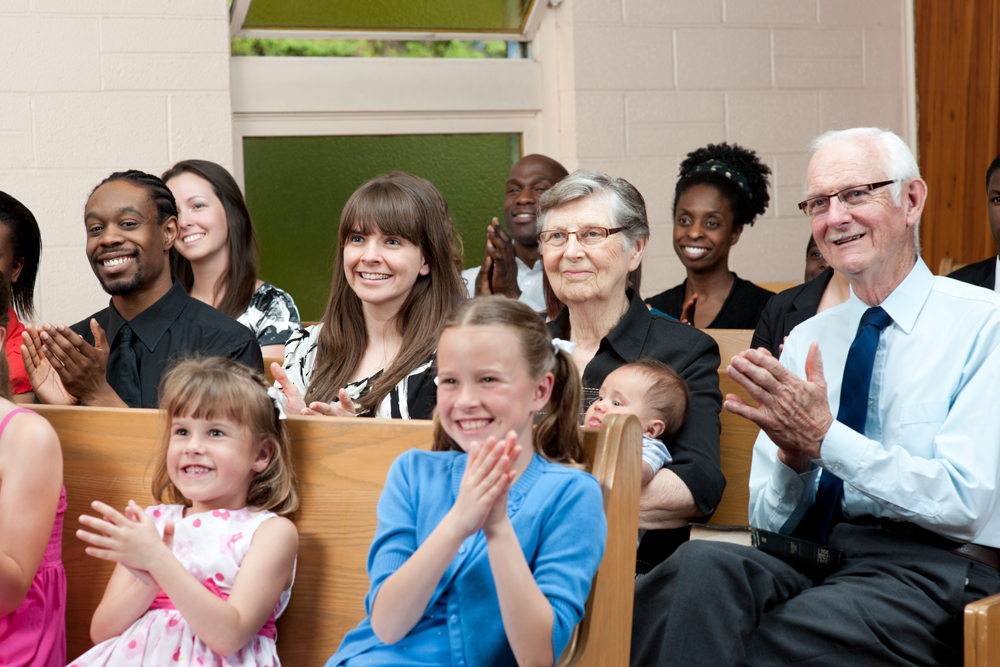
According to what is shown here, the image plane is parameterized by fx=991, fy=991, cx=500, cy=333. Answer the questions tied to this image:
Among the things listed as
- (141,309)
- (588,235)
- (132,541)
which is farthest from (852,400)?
(141,309)

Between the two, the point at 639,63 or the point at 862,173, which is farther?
the point at 639,63

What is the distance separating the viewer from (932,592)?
178cm

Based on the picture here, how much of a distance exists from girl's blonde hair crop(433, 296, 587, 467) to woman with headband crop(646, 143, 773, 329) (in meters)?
1.88

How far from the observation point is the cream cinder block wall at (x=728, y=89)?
420 centimetres

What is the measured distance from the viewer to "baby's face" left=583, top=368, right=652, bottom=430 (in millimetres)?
2090

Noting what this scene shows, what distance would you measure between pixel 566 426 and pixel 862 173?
2.94 ft

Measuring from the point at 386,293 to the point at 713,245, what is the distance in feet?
5.00

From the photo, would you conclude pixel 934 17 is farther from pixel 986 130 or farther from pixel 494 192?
pixel 494 192

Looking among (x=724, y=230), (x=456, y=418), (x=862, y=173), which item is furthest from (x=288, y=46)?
(x=456, y=418)

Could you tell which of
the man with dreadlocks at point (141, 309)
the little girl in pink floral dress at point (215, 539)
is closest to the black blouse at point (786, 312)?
the man with dreadlocks at point (141, 309)

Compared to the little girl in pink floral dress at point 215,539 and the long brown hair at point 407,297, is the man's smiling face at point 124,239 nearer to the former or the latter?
the long brown hair at point 407,297

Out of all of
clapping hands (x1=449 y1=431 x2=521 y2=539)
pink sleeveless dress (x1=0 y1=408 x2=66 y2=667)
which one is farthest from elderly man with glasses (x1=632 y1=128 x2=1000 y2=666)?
pink sleeveless dress (x1=0 y1=408 x2=66 y2=667)

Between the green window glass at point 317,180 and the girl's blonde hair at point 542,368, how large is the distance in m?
2.52

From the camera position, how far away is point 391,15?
162 inches
